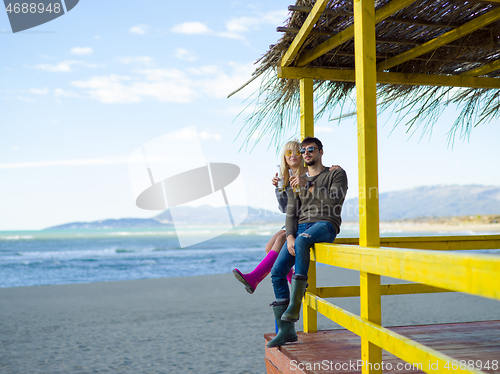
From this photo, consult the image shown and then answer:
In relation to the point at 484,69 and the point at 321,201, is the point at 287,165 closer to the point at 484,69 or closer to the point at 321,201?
the point at 321,201

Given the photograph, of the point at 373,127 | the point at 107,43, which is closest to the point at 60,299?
the point at 373,127

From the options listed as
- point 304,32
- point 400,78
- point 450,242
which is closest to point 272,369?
point 450,242

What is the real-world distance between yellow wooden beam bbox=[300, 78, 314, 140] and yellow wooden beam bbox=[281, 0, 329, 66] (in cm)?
26

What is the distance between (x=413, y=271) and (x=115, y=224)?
71840 millimetres

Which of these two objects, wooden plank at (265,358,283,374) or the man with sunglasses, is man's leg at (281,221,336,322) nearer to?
the man with sunglasses

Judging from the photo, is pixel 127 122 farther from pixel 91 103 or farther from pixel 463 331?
pixel 463 331

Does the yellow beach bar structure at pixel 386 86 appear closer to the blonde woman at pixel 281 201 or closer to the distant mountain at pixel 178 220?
the blonde woman at pixel 281 201

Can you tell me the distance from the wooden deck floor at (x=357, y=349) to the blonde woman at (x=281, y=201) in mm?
518

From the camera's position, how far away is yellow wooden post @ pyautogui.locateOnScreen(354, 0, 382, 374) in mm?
2039

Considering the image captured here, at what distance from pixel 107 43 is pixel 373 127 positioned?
46228 mm

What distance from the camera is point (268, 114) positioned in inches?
148

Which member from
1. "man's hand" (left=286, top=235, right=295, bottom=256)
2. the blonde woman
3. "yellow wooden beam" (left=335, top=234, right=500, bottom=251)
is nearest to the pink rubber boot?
the blonde woman

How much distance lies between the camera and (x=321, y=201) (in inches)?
110

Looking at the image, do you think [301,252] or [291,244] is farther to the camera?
[291,244]
